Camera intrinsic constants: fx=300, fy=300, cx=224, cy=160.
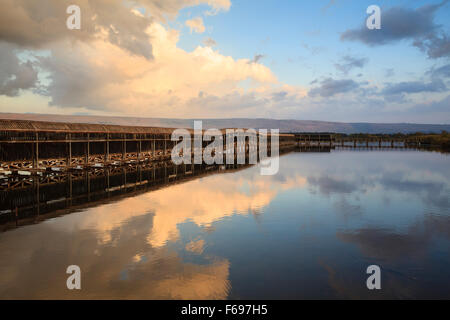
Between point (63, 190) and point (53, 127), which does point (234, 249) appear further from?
point (53, 127)

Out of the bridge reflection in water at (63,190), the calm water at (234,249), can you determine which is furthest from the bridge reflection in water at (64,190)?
the calm water at (234,249)

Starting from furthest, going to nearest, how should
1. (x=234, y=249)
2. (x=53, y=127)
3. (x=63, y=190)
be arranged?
1. (x=53, y=127)
2. (x=63, y=190)
3. (x=234, y=249)

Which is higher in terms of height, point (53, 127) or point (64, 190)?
point (53, 127)

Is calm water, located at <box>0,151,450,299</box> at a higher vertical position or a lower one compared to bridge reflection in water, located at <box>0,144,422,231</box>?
lower

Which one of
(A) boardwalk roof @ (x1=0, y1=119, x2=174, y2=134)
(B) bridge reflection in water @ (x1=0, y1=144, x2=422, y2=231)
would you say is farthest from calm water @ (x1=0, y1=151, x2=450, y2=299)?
(A) boardwalk roof @ (x1=0, y1=119, x2=174, y2=134)

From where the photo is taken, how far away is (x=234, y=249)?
392 inches

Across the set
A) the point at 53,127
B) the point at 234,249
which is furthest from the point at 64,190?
the point at 234,249

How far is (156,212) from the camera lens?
1484 centimetres

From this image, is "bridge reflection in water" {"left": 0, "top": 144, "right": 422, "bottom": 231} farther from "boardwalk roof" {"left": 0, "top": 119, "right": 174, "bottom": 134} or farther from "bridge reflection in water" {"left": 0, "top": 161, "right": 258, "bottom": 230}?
"boardwalk roof" {"left": 0, "top": 119, "right": 174, "bottom": 134}

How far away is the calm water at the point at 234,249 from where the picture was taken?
290 inches

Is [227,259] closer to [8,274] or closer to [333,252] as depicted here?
[333,252]

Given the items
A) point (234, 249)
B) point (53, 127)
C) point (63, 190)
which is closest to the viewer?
point (234, 249)

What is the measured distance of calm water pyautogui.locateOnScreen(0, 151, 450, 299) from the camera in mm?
7375

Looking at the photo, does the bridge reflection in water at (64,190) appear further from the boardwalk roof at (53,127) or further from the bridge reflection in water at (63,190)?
the boardwalk roof at (53,127)
